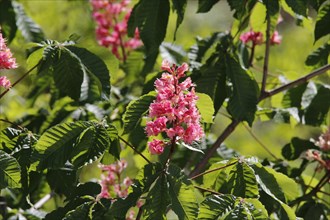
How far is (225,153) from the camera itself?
3496 mm

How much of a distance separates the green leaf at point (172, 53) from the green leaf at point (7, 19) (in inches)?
29.3

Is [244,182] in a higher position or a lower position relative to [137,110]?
lower

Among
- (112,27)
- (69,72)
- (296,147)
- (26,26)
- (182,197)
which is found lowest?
(296,147)

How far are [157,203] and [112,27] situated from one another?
2.22 meters

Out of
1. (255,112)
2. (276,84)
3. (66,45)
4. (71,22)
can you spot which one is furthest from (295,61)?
(66,45)

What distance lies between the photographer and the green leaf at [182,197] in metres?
2.09

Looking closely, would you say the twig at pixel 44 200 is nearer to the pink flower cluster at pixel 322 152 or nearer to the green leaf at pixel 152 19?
the green leaf at pixel 152 19

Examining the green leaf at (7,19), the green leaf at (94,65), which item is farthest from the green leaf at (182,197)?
the green leaf at (7,19)

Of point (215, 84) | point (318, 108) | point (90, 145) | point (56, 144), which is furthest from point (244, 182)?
point (318, 108)

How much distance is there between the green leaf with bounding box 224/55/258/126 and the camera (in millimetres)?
2895

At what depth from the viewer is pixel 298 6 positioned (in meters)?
2.71

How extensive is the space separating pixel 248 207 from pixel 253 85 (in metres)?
0.90

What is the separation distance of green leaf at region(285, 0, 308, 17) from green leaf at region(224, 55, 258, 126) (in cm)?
34

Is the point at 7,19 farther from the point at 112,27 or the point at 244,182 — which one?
the point at 244,182
